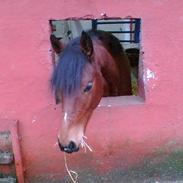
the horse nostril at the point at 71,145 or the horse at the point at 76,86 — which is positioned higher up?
the horse at the point at 76,86

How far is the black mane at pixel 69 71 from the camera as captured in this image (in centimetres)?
321

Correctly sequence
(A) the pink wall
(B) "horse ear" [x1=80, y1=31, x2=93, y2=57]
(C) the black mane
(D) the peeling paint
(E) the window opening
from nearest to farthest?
(C) the black mane → (B) "horse ear" [x1=80, y1=31, x2=93, y2=57] → (A) the pink wall → (D) the peeling paint → (E) the window opening

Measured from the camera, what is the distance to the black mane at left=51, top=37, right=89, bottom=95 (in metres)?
3.21

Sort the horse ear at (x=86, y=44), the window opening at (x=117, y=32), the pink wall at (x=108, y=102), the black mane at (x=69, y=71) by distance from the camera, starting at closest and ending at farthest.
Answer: the black mane at (x=69, y=71), the horse ear at (x=86, y=44), the pink wall at (x=108, y=102), the window opening at (x=117, y=32)

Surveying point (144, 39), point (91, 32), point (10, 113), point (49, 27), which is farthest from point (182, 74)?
point (10, 113)

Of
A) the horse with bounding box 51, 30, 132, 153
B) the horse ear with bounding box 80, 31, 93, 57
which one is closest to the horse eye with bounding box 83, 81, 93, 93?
the horse with bounding box 51, 30, 132, 153

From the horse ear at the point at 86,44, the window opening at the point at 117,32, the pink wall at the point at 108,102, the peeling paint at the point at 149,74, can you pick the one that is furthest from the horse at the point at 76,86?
the peeling paint at the point at 149,74

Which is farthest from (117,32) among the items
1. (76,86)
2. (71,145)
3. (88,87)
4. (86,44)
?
(71,145)

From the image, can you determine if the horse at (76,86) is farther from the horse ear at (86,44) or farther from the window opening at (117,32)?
the window opening at (117,32)

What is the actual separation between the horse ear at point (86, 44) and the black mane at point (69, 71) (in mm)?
47

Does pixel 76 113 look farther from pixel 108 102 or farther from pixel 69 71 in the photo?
pixel 108 102

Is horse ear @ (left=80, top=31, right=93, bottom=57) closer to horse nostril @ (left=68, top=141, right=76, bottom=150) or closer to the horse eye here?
the horse eye

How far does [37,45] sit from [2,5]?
1.58 feet

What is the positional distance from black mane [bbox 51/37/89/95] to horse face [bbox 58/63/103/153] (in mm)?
51
